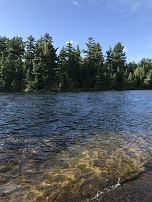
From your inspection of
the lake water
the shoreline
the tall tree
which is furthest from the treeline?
the shoreline

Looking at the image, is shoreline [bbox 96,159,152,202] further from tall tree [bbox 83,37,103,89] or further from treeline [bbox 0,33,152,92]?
tall tree [bbox 83,37,103,89]

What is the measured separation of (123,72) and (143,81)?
1116 cm

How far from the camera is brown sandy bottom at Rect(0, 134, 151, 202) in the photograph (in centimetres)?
611

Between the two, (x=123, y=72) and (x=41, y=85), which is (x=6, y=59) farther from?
(x=123, y=72)

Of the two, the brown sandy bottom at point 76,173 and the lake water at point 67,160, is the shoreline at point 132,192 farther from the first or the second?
the lake water at point 67,160

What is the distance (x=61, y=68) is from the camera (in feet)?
270

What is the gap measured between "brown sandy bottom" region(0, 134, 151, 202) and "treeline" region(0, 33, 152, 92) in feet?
208

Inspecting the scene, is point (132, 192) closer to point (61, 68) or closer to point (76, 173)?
point (76, 173)

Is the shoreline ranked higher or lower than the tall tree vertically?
lower

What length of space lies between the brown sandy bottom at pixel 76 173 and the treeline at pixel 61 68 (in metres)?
63.3

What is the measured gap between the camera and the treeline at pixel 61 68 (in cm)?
7381

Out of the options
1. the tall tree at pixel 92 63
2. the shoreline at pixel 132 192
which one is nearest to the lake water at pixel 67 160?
the shoreline at pixel 132 192

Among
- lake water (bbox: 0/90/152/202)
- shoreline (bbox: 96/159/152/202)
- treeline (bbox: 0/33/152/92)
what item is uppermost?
treeline (bbox: 0/33/152/92)

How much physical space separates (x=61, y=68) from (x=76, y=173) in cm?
7665
